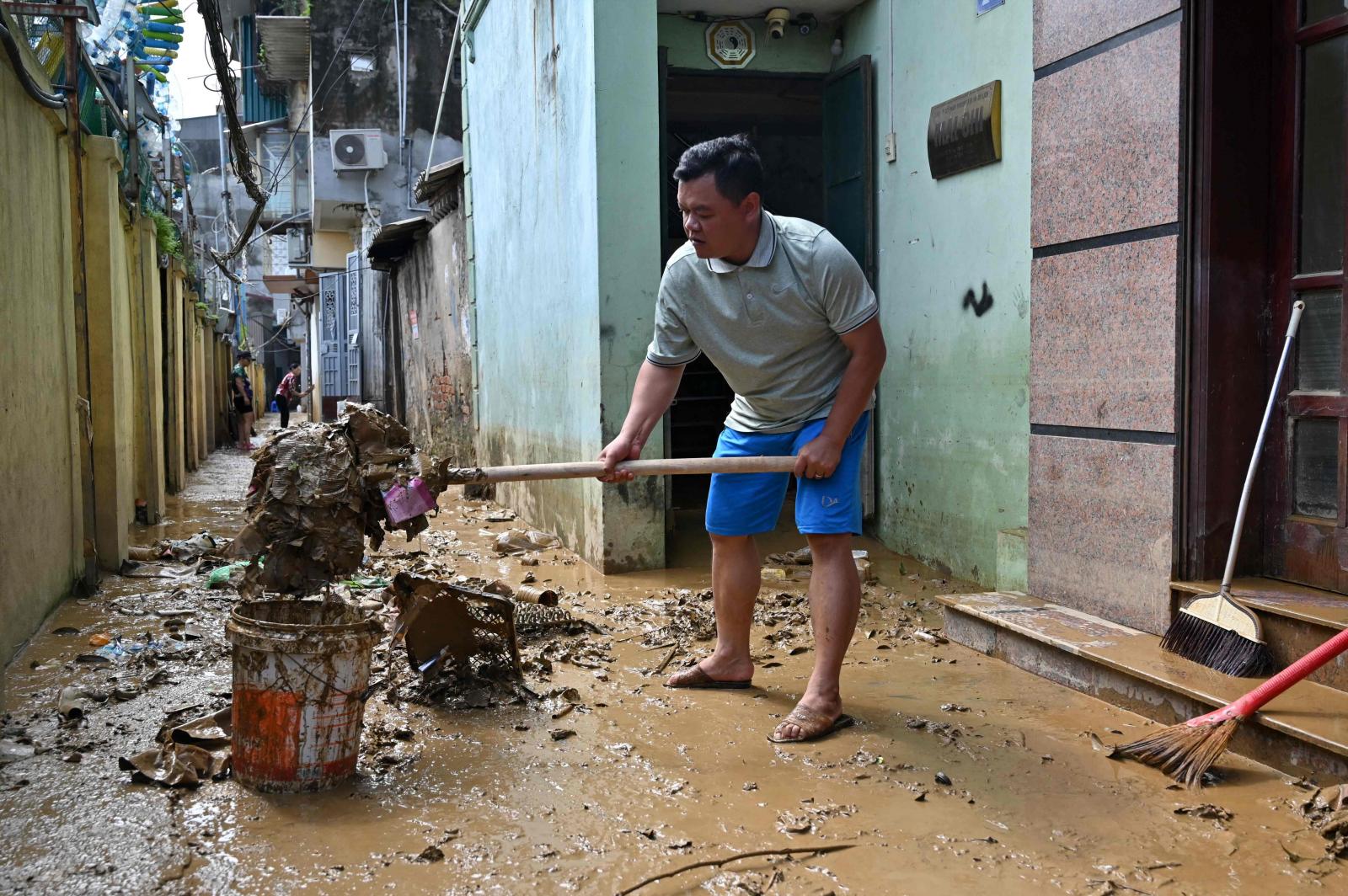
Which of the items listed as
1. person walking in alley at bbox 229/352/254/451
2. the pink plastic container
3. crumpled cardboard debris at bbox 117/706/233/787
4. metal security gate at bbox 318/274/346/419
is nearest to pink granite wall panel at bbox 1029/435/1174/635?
the pink plastic container

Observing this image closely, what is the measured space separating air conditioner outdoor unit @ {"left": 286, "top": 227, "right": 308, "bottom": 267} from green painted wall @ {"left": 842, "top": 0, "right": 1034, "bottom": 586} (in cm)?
2407

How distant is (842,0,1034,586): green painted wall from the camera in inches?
208

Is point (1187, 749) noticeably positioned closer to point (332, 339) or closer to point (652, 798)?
point (652, 798)

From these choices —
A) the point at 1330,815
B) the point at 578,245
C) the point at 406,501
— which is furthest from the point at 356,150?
the point at 1330,815

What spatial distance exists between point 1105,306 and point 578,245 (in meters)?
3.61

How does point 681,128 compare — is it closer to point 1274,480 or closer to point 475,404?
point 475,404

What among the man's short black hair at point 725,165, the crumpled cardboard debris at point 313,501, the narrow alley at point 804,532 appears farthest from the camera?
the man's short black hair at point 725,165

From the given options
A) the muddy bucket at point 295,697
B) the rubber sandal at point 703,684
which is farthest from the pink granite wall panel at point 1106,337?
the muddy bucket at point 295,697

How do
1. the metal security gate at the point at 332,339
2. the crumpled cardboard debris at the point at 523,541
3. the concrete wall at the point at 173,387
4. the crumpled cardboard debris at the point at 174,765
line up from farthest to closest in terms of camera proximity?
the metal security gate at the point at 332,339 → the concrete wall at the point at 173,387 → the crumpled cardboard debris at the point at 523,541 → the crumpled cardboard debris at the point at 174,765

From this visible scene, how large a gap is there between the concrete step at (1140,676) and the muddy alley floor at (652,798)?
8 cm

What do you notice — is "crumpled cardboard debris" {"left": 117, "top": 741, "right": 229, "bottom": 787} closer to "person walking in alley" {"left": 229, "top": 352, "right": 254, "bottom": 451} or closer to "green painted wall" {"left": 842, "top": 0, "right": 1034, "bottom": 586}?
"green painted wall" {"left": 842, "top": 0, "right": 1034, "bottom": 586}

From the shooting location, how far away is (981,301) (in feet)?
18.3

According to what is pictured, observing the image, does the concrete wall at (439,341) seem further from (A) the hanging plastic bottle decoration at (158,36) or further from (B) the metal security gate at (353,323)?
(B) the metal security gate at (353,323)

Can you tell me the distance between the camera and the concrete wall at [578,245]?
6195 millimetres
